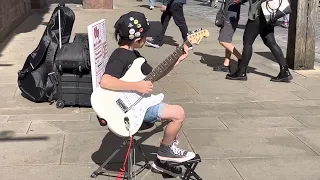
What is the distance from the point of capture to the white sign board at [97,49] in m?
4.71

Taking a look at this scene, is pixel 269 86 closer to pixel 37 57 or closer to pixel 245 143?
→ pixel 245 143

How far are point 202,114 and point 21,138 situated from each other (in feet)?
6.85

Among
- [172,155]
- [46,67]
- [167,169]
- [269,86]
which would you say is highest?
[46,67]

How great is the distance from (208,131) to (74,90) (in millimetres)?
1780

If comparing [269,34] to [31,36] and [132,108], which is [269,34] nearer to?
[132,108]

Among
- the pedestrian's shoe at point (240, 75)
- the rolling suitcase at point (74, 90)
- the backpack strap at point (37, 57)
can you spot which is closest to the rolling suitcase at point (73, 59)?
the rolling suitcase at point (74, 90)

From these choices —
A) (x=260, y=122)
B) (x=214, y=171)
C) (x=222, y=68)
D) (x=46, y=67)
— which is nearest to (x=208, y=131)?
(x=260, y=122)

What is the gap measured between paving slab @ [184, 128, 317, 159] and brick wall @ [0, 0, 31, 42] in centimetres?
746

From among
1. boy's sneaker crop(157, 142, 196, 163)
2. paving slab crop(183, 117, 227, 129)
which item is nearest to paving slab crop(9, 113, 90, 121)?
paving slab crop(183, 117, 227, 129)

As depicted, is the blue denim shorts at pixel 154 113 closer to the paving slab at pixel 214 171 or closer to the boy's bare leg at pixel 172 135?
the boy's bare leg at pixel 172 135

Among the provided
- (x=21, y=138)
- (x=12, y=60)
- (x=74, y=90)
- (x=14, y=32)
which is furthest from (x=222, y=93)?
(x=14, y=32)

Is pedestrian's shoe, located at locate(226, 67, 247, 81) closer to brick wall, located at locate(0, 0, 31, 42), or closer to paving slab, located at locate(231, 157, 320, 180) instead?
paving slab, located at locate(231, 157, 320, 180)

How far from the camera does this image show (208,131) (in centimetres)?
502

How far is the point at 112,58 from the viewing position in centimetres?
363
